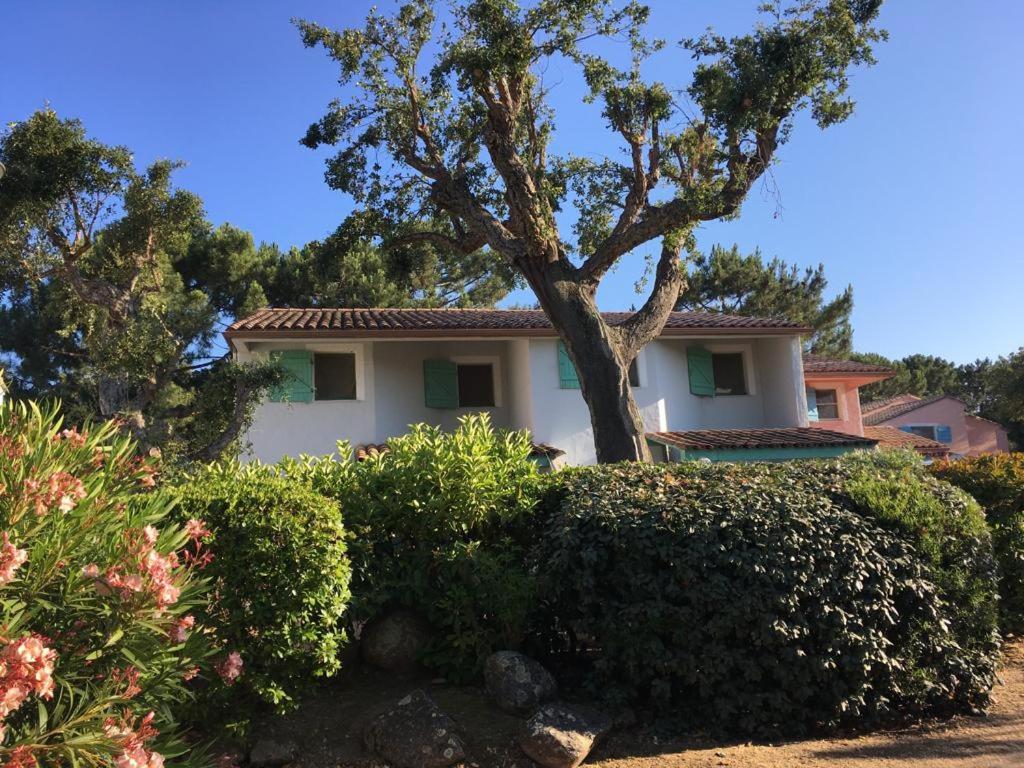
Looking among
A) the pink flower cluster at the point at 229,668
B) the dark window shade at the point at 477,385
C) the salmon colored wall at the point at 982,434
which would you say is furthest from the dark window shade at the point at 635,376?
the salmon colored wall at the point at 982,434

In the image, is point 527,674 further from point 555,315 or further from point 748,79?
point 748,79

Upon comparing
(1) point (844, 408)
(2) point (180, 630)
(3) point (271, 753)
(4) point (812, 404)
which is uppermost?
(4) point (812, 404)

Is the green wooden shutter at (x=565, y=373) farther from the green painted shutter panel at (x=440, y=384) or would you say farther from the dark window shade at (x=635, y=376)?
the green painted shutter panel at (x=440, y=384)

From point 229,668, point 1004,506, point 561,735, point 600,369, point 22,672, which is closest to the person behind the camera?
point 22,672

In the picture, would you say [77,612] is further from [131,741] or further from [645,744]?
[645,744]

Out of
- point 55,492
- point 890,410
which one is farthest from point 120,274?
point 890,410

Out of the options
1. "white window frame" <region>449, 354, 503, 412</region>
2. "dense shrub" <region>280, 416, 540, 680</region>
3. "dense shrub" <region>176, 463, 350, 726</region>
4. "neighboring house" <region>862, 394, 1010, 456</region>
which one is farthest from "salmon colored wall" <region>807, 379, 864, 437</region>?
"dense shrub" <region>176, 463, 350, 726</region>

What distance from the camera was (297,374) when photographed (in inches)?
639

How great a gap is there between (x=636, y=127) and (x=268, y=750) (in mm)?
10635

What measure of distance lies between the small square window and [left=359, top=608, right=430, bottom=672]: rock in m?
16.0

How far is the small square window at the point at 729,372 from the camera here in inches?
Answer: 801

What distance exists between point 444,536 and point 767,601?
223 centimetres

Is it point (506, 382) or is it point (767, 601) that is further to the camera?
point (506, 382)

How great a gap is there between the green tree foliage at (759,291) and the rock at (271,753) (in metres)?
30.9
